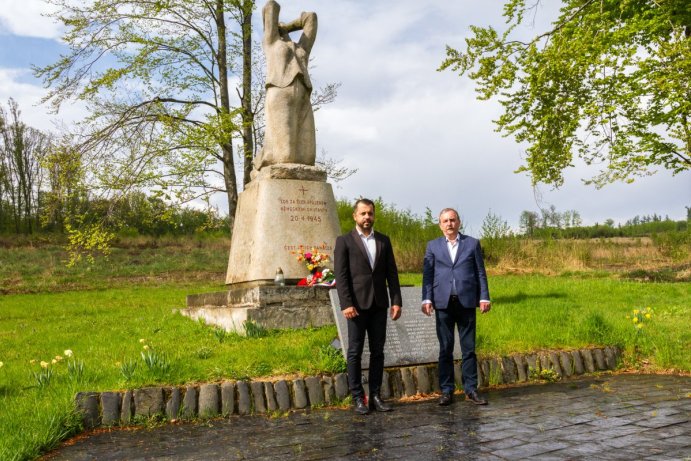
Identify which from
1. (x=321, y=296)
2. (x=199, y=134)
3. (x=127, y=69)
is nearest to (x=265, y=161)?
(x=321, y=296)

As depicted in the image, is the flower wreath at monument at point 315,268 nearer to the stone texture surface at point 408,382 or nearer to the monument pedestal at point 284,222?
the monument pedestal at point 284,222

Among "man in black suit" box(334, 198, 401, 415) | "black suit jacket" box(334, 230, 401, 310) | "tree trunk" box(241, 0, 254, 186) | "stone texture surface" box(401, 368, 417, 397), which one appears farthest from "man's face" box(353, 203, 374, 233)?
"tree trunk" box(241, 0, 254, 186)

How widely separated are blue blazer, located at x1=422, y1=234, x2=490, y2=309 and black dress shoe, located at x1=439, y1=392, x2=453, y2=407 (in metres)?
0.80

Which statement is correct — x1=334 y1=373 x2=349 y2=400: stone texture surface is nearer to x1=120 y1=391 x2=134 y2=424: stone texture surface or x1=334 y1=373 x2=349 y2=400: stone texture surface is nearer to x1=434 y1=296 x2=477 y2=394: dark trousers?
x1=434 y1=296 x2=477 y2=394: dark trousers

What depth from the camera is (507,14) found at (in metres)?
18.4

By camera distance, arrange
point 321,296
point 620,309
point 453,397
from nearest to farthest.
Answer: point 453,397
point 321,296
point 620,309

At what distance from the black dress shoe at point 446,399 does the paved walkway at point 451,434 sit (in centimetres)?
6

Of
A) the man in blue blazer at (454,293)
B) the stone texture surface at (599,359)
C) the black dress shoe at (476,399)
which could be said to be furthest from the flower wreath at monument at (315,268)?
the stone texture surface at (599,359)

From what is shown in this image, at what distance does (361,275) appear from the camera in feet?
18.1

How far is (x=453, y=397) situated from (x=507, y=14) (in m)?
15.5

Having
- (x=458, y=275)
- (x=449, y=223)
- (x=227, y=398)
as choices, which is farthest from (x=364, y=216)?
(x=227, y=398)

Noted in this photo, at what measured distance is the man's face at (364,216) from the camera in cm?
556

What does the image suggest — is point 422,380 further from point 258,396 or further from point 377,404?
point 258,396

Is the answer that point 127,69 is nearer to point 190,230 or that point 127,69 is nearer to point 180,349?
point 180,349
